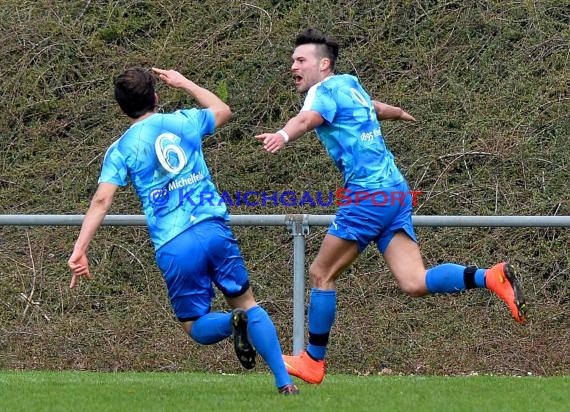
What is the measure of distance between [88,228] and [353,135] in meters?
1.83

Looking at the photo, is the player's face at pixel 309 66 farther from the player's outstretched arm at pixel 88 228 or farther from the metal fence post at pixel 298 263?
the metal fence post at pixel 298 263

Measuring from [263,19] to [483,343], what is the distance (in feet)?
18.2

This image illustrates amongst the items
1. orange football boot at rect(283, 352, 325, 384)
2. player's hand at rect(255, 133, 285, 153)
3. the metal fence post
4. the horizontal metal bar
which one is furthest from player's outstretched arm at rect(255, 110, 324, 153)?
the metal fence post

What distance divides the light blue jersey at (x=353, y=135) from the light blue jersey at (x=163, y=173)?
40.9 inches

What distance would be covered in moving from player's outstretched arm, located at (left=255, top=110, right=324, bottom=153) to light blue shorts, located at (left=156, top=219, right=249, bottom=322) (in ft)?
1.75

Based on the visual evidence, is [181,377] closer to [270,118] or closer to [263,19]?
[270,118]

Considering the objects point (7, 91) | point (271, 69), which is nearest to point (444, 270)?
point (271, 69)

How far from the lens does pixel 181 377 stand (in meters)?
8.50

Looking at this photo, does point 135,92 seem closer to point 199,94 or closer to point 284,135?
point 199,94

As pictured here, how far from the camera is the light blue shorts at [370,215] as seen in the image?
702 cm

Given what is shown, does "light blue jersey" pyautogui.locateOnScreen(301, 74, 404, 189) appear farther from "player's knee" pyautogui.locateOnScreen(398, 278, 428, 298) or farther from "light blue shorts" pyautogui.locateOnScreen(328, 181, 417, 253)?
"player's knee" pyautogui.locateOnScreen(398, 278, 428, 298)

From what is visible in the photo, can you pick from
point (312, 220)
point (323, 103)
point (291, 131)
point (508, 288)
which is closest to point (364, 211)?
point (323, 103)

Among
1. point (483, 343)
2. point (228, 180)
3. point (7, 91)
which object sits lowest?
point (483, 343)

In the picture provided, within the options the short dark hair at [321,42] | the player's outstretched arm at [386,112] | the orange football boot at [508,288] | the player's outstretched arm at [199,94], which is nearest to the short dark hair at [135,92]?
the player's outstretched arm at [199,94]
